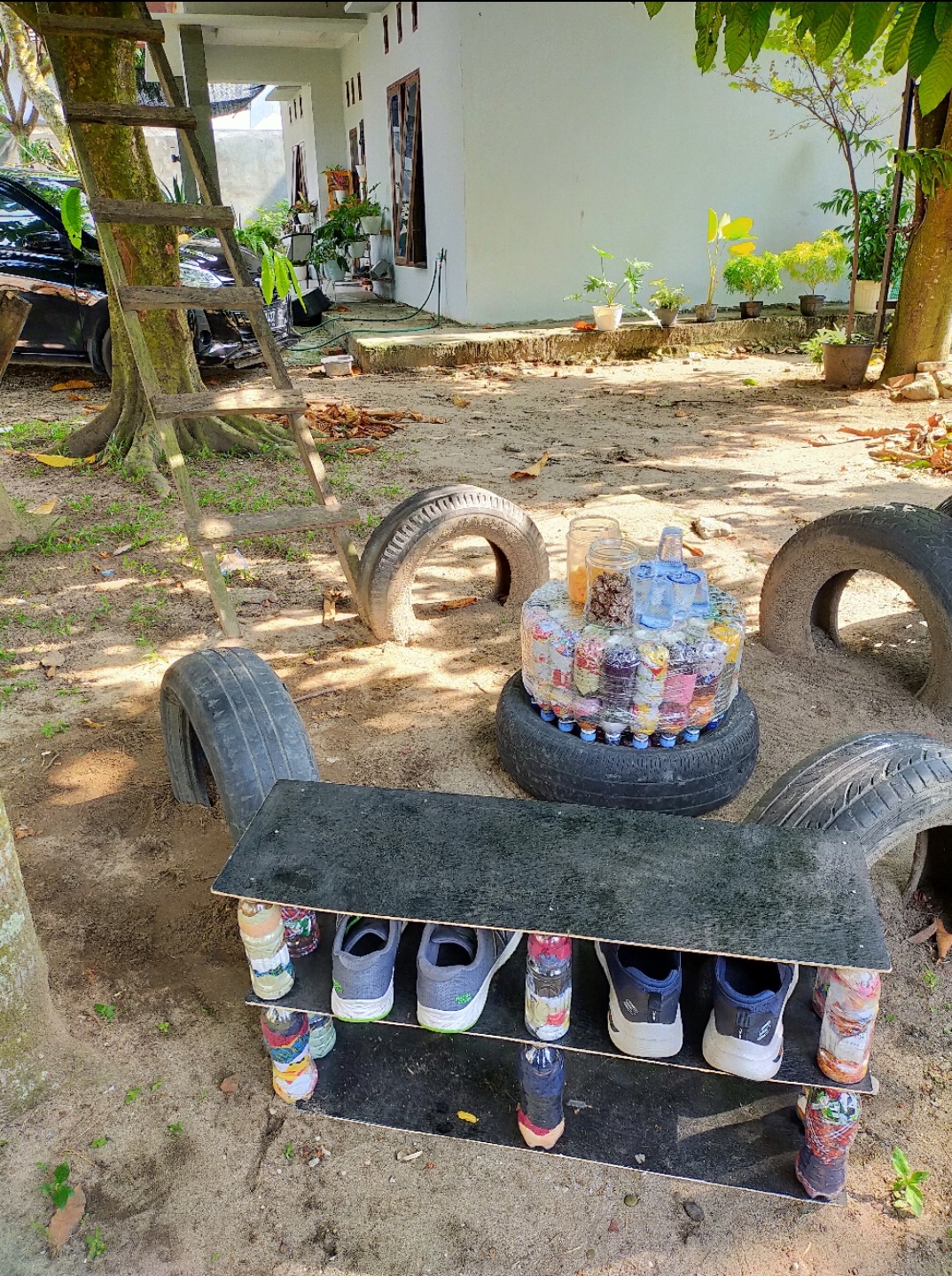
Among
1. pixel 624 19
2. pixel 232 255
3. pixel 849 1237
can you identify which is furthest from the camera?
pixel 624 19

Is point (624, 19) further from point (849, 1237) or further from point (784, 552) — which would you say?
point (849, 1237)

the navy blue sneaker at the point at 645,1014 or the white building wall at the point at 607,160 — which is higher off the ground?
the white building wall at the point at 607,160

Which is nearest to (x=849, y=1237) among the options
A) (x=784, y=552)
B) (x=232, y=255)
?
(x=784, y=552)

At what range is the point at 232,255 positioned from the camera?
4547mm

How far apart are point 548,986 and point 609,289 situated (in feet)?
34.8

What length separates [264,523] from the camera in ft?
12.5

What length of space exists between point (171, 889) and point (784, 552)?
112 inches

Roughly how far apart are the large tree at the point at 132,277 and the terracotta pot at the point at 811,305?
773cm

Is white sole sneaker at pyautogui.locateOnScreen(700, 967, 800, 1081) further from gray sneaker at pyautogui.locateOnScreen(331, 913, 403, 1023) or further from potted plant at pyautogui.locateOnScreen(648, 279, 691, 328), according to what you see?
potted plant at pyautogui.locateOnScreen(648, 279, 691, 328)

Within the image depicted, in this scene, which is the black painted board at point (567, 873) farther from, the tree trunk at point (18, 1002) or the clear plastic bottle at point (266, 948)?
the tree trunk at point (18, 1002)

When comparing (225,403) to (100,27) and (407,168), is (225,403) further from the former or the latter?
(407,168)

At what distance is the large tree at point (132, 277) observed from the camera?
530 cm

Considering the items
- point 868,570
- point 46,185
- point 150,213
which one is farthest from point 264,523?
point 46,185

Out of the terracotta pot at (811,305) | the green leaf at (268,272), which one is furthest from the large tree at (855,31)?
the terracotta pot at (811,305)
